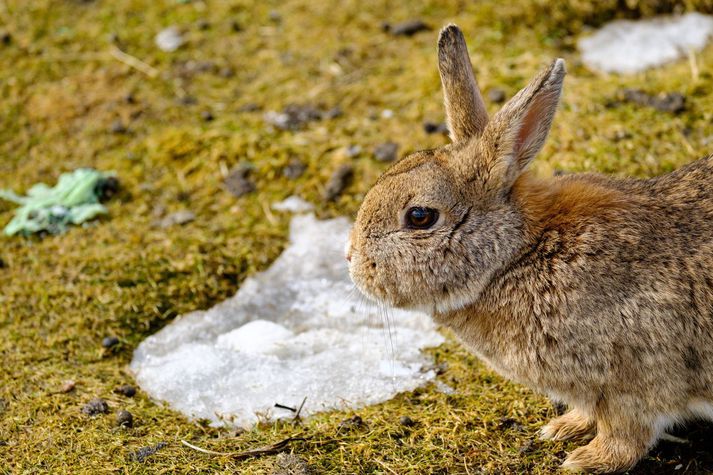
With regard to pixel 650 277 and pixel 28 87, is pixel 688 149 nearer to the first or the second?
pixel 650 277

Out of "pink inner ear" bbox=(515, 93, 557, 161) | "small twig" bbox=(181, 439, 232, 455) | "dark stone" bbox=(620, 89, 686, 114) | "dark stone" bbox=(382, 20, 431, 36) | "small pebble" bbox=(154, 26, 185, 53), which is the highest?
"pink inner ear" bbox=(515, 93, 557, 161)

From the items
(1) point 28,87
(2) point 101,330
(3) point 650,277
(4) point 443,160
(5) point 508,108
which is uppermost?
(5) point 508,108

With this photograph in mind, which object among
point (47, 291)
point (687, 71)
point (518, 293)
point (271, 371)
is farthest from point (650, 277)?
point (47, 291)

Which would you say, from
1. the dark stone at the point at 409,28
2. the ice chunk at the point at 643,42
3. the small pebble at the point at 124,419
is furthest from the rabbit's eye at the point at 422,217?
the dark stone at the point at 409,28

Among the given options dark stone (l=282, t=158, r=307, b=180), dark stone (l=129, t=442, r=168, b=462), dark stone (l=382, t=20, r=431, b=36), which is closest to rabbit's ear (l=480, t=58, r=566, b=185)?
dark stone (l=129, t=442, r=168, b=462)

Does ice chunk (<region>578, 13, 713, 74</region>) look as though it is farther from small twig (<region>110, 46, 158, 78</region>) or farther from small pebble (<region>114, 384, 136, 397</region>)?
small pebble (<region>114, 384, 136, 397</region>)

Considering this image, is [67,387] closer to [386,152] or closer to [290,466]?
[290,466]

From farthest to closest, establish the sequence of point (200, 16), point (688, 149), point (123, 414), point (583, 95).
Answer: point (200, 16) → point (583, 95) → point (688, 149) → point (123, 414)
